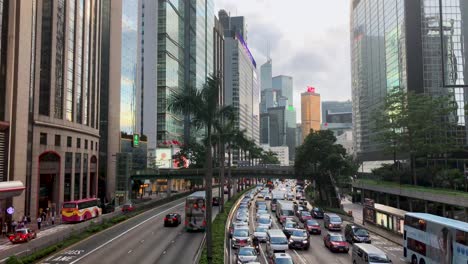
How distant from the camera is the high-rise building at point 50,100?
4750 cm

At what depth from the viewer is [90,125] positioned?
74.7 metres

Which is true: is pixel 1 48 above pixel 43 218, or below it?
above

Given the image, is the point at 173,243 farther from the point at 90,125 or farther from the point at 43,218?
the point at 90,125

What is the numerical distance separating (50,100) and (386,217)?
4864 centimetres

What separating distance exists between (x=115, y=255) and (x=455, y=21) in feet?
299

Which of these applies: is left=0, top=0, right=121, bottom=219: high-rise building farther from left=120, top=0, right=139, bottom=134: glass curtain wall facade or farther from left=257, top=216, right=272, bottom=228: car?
left=257, top=216, right=272, bottom=228: car

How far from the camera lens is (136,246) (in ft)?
118

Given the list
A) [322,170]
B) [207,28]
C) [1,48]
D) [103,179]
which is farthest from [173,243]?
[207,28]

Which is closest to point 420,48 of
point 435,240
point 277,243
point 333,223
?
point 333,223

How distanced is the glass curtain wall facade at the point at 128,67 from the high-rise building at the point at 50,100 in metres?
19.1

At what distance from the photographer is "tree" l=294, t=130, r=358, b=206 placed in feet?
236

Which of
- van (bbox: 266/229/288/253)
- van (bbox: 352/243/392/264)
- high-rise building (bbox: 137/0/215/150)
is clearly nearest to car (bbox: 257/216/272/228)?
van (bbox: 266/229/288/253)

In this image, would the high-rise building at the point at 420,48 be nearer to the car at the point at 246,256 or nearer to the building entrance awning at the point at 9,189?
the car at the point at 246,256

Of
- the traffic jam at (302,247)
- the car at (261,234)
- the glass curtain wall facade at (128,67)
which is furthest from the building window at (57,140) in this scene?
the glass curtain wall facade at (128,67)
